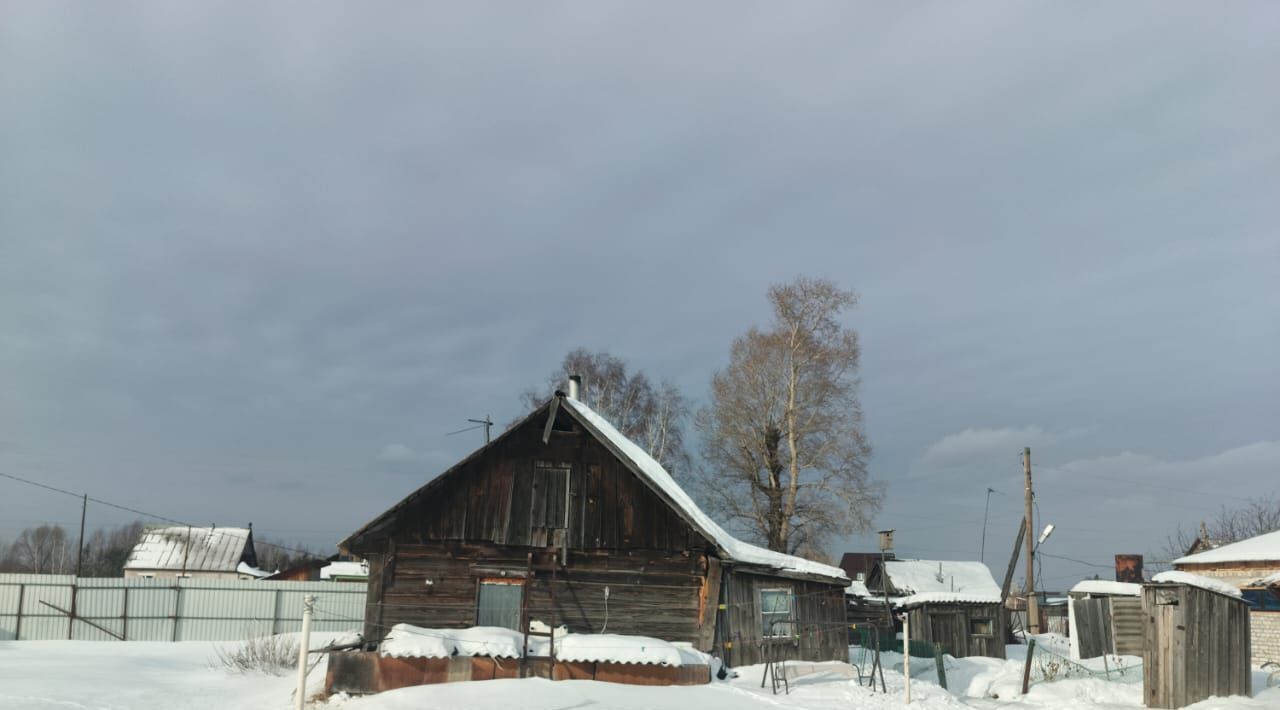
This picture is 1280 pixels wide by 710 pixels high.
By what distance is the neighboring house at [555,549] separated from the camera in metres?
21.1

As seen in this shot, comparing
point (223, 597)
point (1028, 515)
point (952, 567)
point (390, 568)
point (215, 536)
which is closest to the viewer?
point (390, 568)

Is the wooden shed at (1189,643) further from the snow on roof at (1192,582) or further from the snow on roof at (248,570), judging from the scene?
the snow on roof at (248,570)

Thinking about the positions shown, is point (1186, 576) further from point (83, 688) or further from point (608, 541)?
point (83, 688)

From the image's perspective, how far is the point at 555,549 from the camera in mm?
21125

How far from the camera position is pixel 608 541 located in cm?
2128

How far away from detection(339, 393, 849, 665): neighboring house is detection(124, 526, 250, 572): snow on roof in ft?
162

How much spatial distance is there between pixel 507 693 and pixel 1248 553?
27220mm

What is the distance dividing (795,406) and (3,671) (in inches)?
1016

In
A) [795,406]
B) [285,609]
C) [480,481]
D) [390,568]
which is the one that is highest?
[795,406]

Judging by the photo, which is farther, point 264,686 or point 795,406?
point 795,406

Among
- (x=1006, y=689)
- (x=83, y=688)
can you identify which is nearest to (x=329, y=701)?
(x=83, y=688)

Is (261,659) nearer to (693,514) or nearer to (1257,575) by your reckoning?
(693,514)

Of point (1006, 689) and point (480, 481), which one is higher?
point (480, 481)

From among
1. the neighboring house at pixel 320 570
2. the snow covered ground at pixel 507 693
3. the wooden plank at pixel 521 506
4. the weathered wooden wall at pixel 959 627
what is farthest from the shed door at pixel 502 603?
the neighboring house at pixel 320 570
